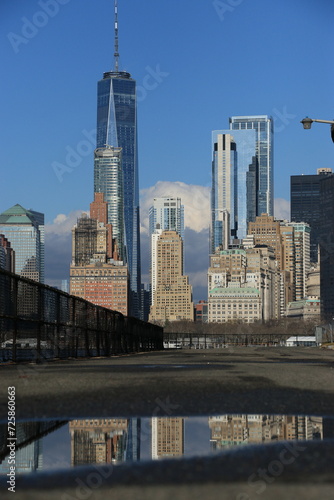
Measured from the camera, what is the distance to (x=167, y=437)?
17.2 feet

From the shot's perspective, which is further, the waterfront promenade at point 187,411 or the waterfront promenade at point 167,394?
the waterfront promenade at point 167,394

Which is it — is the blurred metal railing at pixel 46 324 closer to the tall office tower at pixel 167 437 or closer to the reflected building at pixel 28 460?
the tall office tower at pixel 167 437

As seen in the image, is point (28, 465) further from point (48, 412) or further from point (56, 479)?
point (48, 412)

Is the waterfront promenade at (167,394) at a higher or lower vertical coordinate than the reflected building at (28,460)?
lower

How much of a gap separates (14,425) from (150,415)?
1.04 m

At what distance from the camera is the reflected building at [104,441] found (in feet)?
14.9

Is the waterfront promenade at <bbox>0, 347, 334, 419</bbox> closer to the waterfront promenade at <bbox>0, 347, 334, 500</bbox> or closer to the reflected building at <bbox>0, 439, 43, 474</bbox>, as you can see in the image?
the waterfront promenade at <bbox>0, 347, 334, 500</bbox>

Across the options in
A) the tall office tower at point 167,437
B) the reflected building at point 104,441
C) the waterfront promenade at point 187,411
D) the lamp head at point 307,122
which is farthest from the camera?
the lamp head at point 307,122

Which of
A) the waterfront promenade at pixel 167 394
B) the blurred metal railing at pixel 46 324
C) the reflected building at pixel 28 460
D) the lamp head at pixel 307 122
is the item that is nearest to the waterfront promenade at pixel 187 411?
the waterfront promenade at pixel 167 394

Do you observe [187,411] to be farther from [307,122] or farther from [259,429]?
[307,122]

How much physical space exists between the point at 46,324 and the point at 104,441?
12.9 m

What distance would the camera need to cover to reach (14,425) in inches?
229

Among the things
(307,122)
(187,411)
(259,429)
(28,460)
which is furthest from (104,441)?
(307,122)

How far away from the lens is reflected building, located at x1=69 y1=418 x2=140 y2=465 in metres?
4.54
